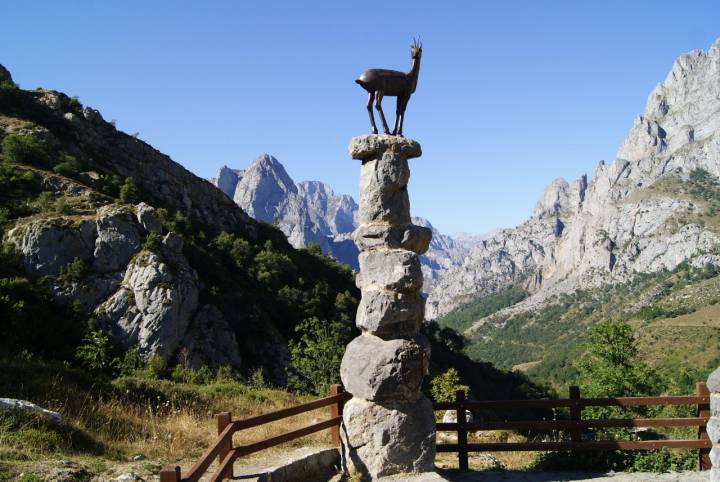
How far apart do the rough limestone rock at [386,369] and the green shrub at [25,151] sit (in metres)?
42.1

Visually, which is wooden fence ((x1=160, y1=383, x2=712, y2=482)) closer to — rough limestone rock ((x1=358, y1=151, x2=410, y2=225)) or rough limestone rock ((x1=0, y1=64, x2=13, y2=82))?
rough limestone rock ((x1=358, y1=151, x2=410, y2=225))

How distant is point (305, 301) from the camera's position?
170 ft

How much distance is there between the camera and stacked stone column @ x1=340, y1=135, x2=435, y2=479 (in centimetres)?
907

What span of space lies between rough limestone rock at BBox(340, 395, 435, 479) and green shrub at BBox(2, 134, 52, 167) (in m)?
42.5

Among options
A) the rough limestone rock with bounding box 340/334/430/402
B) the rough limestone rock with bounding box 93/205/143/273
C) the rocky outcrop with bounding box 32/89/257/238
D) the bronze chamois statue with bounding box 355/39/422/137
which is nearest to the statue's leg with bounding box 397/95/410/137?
the bronze chamois statue with bounding box 355/39/422/137

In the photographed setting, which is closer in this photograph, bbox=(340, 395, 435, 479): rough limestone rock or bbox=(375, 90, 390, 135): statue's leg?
bbox=(340, 395, 435, 479): rough limestone rock

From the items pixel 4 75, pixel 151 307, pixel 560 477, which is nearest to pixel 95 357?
pixel 151 307

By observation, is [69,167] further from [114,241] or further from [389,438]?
[389,438]

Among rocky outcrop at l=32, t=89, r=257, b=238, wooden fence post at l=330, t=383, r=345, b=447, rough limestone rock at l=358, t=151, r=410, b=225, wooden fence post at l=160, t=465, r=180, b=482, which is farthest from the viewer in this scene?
rocky outcrop at l=32, t=89, r=257, b=238

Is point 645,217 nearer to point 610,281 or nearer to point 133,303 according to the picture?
point 610,281

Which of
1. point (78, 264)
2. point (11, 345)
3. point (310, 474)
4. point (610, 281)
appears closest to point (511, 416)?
point (78, 264)

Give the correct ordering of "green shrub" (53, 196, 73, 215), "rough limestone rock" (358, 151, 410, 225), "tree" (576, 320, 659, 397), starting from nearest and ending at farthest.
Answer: "rough limestone rock" (358, 151, 410, 225), "tree" (576, 320, 659, 397), "green shrub" (53, 196, 73, 215)

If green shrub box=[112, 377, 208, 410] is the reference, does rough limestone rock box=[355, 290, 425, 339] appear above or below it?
above

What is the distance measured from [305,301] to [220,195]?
2398 centimetres
